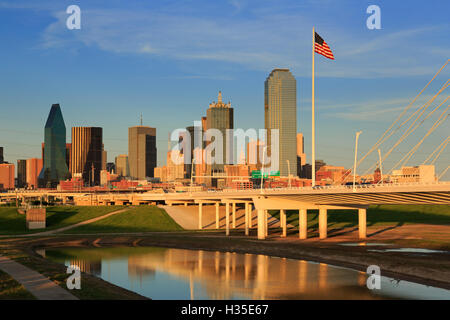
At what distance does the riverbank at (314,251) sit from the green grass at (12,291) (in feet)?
33.2

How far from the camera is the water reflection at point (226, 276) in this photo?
142 ft

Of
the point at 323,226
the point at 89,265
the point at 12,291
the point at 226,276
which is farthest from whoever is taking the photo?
the point at 323,226

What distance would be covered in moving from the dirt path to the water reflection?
7.89 meters

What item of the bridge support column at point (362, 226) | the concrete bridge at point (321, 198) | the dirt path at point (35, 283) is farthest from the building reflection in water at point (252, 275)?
the bridge support column at point (362, 226)

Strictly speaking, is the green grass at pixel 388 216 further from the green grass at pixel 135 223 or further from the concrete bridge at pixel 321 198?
Answer: the green grass at pixel 135 223

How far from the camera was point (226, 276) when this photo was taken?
174 feet

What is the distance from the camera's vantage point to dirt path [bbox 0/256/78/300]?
35.1 metres

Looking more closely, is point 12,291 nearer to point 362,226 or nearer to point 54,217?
point 362,226

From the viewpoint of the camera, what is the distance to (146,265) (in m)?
61.3

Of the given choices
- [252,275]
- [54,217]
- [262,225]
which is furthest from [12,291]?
[54,217]

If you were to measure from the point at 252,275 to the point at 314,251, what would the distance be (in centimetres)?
1695
